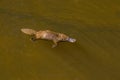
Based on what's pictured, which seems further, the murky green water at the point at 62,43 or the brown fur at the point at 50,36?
the brown fur at the point at 50,36

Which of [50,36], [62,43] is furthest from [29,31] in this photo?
[62,43]

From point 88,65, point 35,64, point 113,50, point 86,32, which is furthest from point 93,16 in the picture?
point 35,64

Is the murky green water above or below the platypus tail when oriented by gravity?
below

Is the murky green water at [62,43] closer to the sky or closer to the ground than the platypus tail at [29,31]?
closer to the ground

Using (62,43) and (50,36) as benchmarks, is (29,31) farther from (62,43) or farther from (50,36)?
(62,43)

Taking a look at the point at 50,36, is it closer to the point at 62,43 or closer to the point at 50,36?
the point at 50,36

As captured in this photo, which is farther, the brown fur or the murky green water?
the brown fur

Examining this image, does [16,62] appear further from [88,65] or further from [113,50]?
[113,50]

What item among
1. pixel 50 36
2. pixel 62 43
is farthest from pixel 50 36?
pixel 62 43
